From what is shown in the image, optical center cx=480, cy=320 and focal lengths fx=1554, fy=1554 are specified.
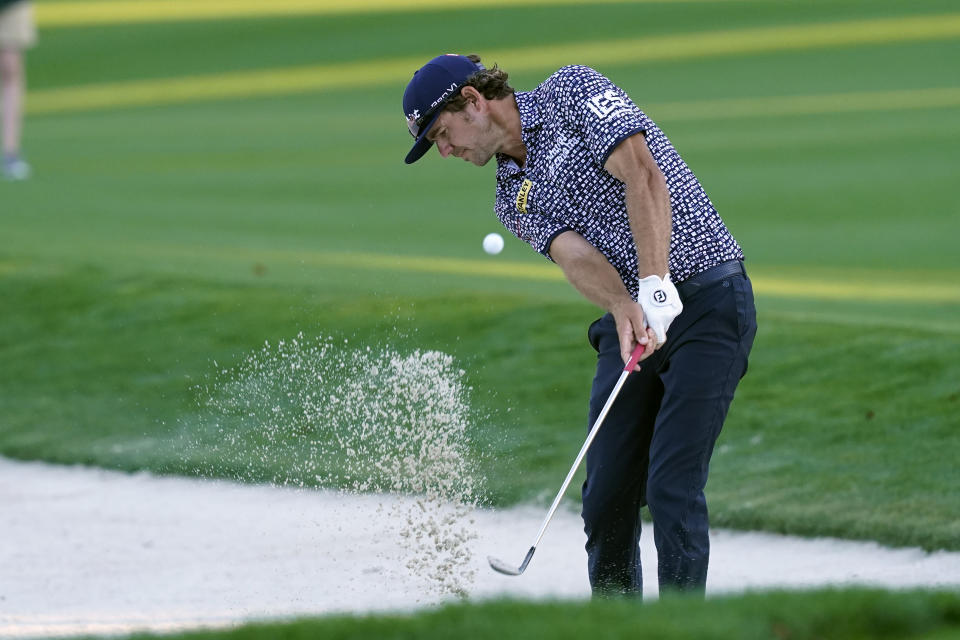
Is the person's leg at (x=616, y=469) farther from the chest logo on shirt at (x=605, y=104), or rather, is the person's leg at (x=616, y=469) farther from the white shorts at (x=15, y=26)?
the white shorts at (x=15, y=26)

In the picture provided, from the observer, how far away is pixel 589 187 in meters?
4.55

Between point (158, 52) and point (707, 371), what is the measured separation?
30.6 m

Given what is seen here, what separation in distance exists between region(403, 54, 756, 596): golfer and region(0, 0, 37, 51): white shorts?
14.2 m

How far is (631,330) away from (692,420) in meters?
0.32

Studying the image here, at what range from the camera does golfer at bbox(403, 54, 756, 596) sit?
14.5 feet

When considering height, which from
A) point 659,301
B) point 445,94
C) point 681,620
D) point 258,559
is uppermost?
point 445,94

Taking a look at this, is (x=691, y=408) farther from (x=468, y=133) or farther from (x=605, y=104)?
(x=468, y=133)

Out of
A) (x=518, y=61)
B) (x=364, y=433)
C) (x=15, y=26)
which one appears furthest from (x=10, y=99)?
(x=518, y=61)

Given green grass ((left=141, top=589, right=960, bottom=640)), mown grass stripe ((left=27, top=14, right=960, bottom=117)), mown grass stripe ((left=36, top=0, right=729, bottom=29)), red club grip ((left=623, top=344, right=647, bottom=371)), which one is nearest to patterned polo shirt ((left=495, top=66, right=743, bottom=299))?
→ red club grip ((left=623, top=344, right=647, bottom=371))

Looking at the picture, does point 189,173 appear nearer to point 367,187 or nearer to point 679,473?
point 367,187

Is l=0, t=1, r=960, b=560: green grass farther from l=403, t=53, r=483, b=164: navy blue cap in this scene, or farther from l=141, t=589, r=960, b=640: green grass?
l=141, t=589, r=960, b=640: green grass

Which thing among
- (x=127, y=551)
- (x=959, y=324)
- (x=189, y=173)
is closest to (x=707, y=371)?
(x=127, y=551)

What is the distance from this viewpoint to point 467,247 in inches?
435

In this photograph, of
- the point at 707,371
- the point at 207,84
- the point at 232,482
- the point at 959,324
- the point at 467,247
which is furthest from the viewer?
the point at 207,84
